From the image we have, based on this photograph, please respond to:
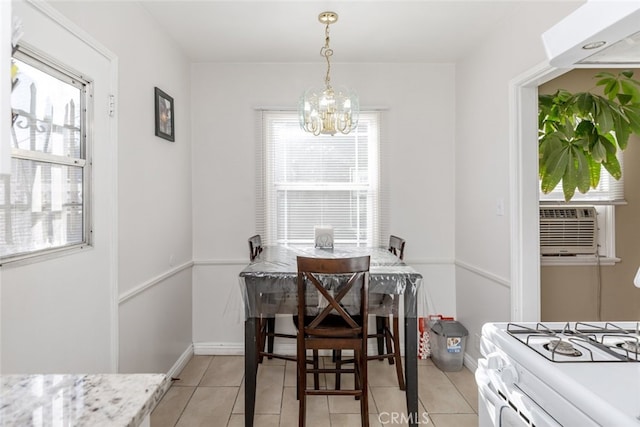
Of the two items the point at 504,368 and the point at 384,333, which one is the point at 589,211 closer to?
the point at 384,333

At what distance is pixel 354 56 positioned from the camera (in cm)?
316

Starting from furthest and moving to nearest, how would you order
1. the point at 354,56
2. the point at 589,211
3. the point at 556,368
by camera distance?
the point at 354,56, the point at 589,211, the point at 556,368

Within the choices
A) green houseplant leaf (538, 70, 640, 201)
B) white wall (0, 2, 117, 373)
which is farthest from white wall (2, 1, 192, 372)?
green houseplant leaf (538, 70, 640, 201)

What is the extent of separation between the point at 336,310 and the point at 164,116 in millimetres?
1866

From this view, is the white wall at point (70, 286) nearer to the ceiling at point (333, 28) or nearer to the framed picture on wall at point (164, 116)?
the framed picture on wall at point (164, 116)

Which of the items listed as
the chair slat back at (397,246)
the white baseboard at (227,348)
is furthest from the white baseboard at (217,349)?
the chair slat back at (397,246)

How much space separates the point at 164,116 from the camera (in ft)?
8.75

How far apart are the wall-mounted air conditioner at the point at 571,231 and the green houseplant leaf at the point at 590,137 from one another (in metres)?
0.76

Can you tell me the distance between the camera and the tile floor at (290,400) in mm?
2258

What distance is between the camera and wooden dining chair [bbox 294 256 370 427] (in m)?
1.92

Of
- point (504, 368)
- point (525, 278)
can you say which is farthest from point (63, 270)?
point (525, 278)

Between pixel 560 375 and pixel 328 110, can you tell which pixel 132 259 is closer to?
pixel 328 110

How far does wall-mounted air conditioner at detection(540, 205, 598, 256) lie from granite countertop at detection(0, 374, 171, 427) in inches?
122

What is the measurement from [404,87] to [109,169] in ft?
8.26
